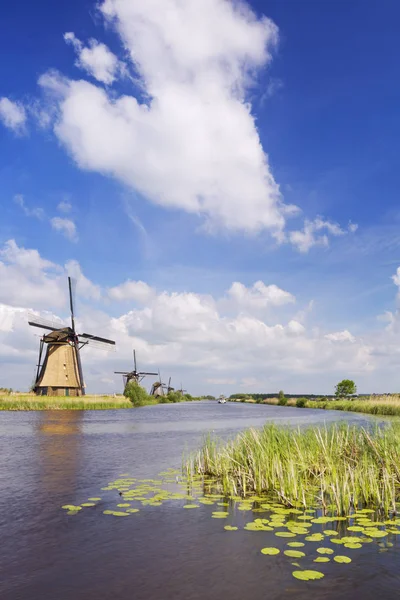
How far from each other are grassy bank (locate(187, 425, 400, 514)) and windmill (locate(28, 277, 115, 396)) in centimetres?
4776

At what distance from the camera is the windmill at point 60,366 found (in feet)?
188

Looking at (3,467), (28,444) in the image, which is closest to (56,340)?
(28,444)

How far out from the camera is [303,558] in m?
6.65

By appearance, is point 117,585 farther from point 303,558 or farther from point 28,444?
point 28,444

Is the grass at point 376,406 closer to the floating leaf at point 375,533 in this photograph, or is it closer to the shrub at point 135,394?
the shrub at point 135,394

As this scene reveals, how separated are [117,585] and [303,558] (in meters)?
2.72

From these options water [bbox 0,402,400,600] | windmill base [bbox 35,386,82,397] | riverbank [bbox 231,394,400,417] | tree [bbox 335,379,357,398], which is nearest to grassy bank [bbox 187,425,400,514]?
water [bbox 0,402,400,600]

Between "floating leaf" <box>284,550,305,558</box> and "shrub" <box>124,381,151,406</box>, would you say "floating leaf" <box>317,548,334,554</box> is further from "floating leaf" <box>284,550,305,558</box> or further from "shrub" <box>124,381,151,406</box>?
"shrub" <box>124,381,151,406</box>

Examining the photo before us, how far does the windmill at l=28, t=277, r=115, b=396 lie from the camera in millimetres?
57438

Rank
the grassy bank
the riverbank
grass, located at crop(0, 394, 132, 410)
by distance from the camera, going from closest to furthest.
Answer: the grassy bank < the riverbank < grass, located at crop(0, 394, 132, 410)

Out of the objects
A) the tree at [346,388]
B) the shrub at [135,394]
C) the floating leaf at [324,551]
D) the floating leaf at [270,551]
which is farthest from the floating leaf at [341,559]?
the tree at [346,388]

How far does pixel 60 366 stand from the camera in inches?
2287

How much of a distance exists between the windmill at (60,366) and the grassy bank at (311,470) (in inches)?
1880

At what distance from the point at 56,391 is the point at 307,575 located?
182 ft
